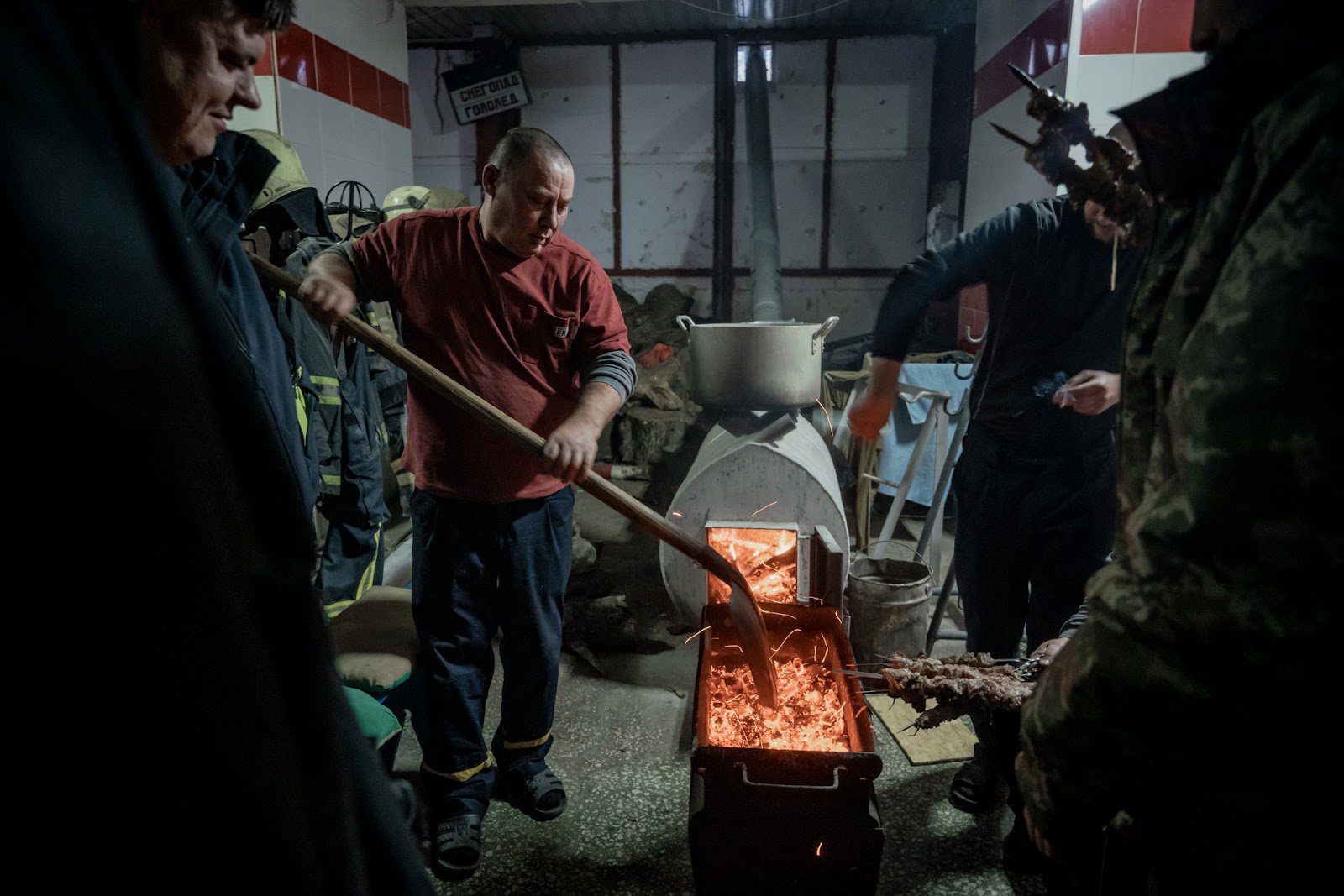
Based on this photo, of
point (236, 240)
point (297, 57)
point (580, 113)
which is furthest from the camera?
point (580, 113)

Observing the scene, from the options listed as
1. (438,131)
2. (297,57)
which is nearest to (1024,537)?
(297,57)

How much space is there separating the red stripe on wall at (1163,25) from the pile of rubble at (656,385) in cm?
396

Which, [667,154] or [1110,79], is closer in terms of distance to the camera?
[1110,79]

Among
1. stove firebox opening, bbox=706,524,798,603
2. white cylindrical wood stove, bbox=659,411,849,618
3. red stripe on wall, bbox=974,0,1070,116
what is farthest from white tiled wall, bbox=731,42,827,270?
stove firebox opening, bbox=706,524,798,603

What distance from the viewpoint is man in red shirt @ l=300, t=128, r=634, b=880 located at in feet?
8.50

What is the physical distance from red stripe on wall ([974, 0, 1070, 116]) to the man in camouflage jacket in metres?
4.64

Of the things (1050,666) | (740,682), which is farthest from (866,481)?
(1050,666)

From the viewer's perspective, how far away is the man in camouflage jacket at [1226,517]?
765 millimetres

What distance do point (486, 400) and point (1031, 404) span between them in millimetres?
2023

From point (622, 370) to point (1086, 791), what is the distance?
2013 mm

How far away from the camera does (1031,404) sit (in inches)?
109

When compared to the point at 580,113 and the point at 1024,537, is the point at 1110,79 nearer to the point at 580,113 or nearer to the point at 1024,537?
the point at 1024,537

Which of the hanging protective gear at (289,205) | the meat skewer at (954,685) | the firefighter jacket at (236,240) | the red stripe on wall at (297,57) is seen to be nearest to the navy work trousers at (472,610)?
the firefighter jacket at (236,240)

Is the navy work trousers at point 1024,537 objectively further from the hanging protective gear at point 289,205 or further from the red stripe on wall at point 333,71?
the red stripe on wall at point 333,71
